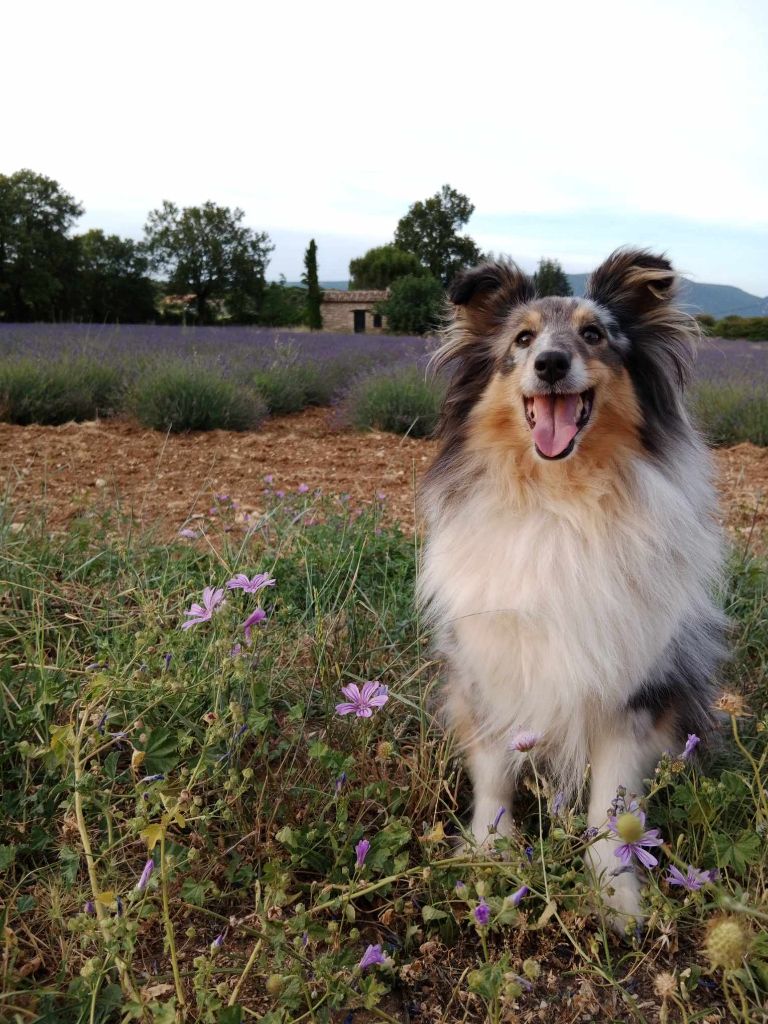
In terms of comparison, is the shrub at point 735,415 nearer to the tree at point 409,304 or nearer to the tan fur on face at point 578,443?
the tan fur on face at point 578,443

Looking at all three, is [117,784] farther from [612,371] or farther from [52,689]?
[612,371]

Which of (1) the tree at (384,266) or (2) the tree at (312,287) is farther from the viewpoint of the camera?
(1) the tree at (384,266)

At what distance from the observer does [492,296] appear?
2912mm

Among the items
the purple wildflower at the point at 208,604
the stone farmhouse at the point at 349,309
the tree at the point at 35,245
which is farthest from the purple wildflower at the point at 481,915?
the stone farmhouse at the point at 349,309

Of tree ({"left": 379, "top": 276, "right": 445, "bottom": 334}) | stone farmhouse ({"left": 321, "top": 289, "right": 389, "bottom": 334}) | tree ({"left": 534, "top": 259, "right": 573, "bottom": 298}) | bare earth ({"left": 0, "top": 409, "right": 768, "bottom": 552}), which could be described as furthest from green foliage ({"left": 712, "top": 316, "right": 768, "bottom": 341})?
tree ({"left": 534, "top": 259, "right": 573, "bottom": 298})

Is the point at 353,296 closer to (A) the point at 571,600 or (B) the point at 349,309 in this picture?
(B) the point at 349,309

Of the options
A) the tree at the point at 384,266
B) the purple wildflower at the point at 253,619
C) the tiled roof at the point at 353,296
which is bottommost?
the purple wildflower at the point at 253,619

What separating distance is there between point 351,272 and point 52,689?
6711 centimetres

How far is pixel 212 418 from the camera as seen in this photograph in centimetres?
834

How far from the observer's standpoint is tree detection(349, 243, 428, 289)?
58969mm

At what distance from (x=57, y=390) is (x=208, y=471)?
3.83m

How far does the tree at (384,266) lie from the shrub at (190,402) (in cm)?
5002

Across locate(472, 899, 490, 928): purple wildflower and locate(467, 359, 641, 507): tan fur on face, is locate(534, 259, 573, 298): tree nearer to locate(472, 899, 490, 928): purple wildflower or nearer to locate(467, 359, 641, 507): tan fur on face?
locate(467, 359, 641, 507): tan fur on face

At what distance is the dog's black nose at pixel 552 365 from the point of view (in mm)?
2441
